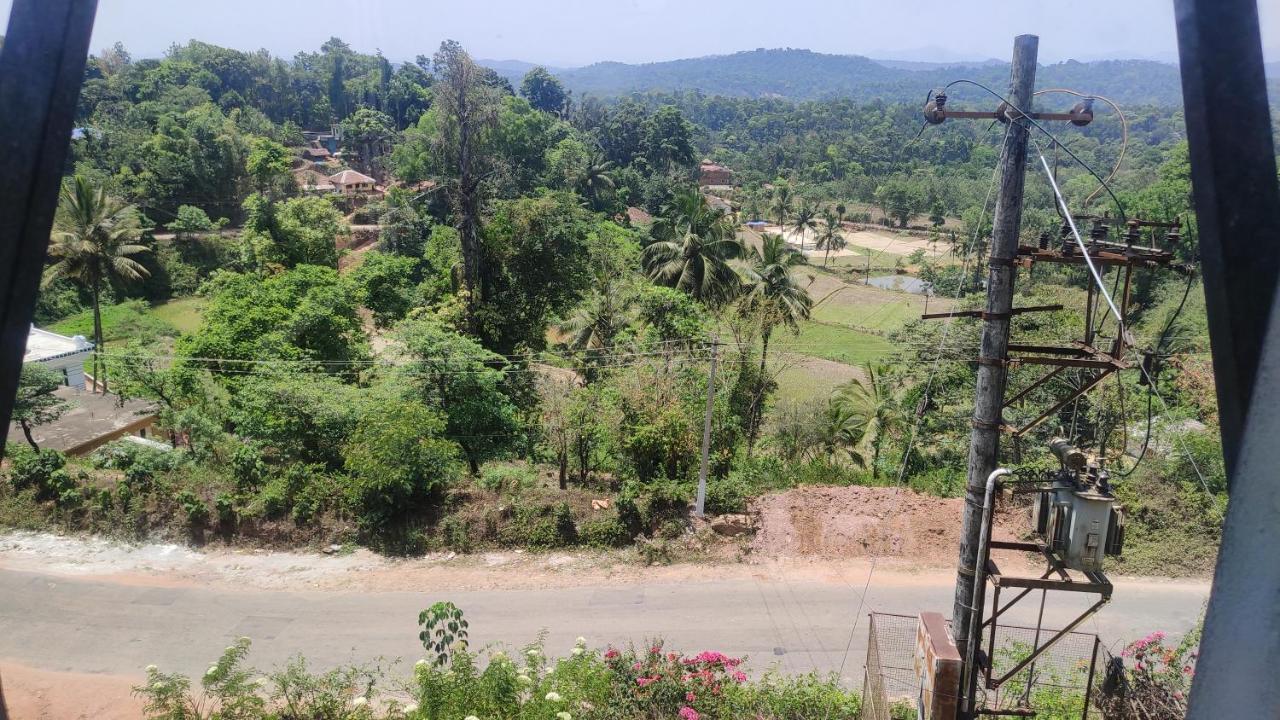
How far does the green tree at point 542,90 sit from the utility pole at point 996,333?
72319 mm

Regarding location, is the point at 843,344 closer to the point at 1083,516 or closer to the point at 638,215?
the point at 638,215

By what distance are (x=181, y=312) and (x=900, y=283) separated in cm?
3550

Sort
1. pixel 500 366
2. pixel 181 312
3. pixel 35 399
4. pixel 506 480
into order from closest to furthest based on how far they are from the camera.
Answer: pixel 506 480, pixel 35 399, pixel 500 366, pixel 181 312

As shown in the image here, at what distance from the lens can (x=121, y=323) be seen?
25.6 metres

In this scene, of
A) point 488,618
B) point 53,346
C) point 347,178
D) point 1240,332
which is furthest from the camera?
point 347,178

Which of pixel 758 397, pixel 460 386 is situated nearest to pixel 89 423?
pixel 460 386

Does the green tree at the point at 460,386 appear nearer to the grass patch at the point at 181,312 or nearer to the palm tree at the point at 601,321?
the palm tree at the point at 601,321

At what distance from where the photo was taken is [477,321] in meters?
19.4

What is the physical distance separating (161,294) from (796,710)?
34949mm

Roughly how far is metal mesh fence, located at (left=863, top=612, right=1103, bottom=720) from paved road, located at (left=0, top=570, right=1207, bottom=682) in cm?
58

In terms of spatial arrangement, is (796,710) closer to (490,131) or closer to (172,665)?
(172,665)

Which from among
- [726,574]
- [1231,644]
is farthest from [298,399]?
[1231,644]

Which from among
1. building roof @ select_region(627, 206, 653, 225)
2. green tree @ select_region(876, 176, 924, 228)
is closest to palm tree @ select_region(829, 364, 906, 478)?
building roof @ select_region(627, 206, 653, 225)

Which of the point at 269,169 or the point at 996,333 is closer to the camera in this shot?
the point at 996,333
